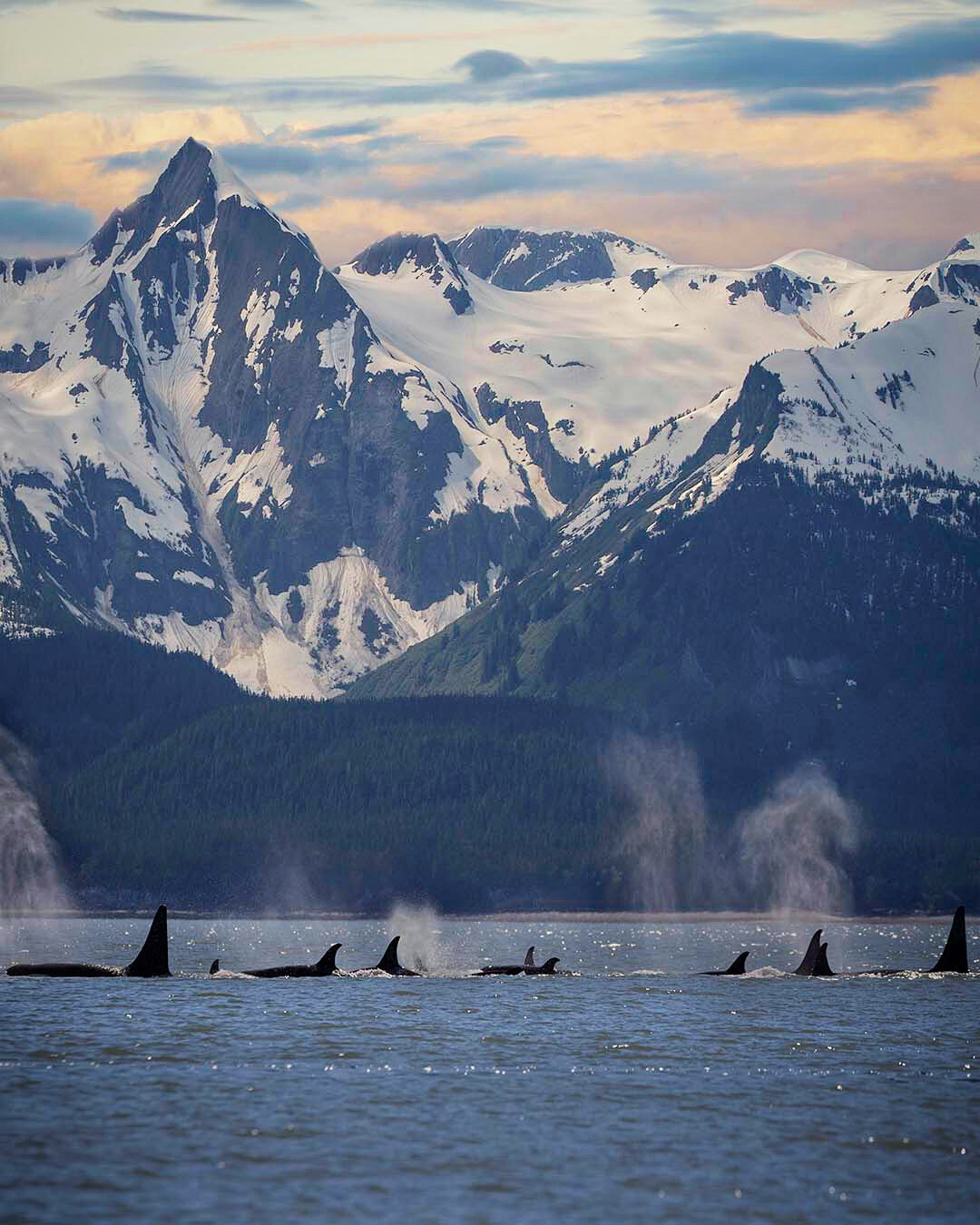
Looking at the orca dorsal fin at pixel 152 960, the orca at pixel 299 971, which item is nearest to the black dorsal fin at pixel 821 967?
the orca at pixel 299 971

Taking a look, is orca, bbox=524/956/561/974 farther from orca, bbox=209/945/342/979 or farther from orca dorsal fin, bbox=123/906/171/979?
orca dorsal fin, bbox=123/906/171/979

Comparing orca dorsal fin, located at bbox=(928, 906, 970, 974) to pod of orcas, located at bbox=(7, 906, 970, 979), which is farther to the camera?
orca dorsal fin, located at bbox=(928, 906, 970, 974)

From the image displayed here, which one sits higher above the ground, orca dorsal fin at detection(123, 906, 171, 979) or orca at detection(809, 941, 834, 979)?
orca dorsal fin at detection(123, 906, 171, 979)

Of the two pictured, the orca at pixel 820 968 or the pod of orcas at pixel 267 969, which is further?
A: the orca at pixel 820 968

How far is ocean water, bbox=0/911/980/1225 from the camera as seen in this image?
75062 mm

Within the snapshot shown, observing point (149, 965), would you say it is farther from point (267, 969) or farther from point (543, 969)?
point (543, 969)

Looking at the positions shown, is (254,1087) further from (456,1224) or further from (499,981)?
(499,981)

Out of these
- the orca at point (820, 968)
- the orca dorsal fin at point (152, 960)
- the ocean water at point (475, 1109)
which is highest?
the orca dorsal fin at point (152, 960)

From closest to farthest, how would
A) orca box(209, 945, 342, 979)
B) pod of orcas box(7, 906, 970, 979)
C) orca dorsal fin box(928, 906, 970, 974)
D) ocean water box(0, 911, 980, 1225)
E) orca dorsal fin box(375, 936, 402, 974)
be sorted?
ocean water box(0, 911, 980, 1225) → pod of orcas box(7, 906, 970, 979) → orca box(209, 945, 342, 979) → orca dorsal fin box(375, 936, 402, 974) → orca dorsal fin box(928, 906, 970, 974)

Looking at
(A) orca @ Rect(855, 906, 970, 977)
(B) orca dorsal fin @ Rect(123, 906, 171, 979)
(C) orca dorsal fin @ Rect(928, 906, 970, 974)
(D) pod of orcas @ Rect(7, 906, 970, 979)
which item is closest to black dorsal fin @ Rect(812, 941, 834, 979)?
(D) pod of orcas @ Rect(7, 906, 970, 979)

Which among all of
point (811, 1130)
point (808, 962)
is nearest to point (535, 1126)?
point (811, 1130)

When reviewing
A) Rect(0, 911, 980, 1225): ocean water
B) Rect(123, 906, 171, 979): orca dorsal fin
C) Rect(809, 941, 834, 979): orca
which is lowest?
Rect(0, 911, 980, 1225): ocean water

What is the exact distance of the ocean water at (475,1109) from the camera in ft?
246

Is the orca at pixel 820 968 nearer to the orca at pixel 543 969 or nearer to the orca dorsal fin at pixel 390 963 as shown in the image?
the orca at pixel 543 969
